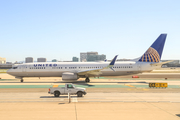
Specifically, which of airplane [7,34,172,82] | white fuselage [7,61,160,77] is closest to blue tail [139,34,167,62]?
airplane [7,34,172,82]

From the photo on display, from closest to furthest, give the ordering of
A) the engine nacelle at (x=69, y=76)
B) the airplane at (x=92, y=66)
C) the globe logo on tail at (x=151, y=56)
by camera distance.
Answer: the engine nacelle at (x=69, y=76), the airplane at (x=92, y=66), the globe logo on tail at (x=151, y=56)

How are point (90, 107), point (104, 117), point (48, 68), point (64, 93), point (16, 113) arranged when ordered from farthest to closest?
point (48, 68)
point (64, 93)
point (90, 107)
point (16, 113)
point (104, 117)

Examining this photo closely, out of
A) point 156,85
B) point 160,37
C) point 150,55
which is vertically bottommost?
point 156,85

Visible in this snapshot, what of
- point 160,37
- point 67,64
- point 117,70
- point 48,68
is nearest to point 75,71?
point 67,64

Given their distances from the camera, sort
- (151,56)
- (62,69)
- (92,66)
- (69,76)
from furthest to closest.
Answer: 1. (151,56)
2. (92,66)
3. (62,69)
4. (69,76)

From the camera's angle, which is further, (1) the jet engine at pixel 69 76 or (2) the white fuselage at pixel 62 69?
(2) the white fuselage at pixel 62 69

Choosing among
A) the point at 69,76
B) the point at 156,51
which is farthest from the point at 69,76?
the point at 156,51

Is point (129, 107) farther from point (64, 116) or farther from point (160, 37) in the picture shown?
point (160, 37)

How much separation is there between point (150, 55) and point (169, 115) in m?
30.7

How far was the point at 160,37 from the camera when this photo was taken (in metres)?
42.9

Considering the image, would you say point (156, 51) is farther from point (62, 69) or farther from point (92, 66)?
point (62, 69)

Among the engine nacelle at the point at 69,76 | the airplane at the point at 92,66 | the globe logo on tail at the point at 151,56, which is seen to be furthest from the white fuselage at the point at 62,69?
the engine nacelle at the point at 69,76

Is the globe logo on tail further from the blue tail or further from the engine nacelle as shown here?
the engine nacelle

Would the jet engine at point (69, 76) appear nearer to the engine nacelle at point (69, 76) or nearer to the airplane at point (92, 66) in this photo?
the engine nacelle at point (69, 76)
